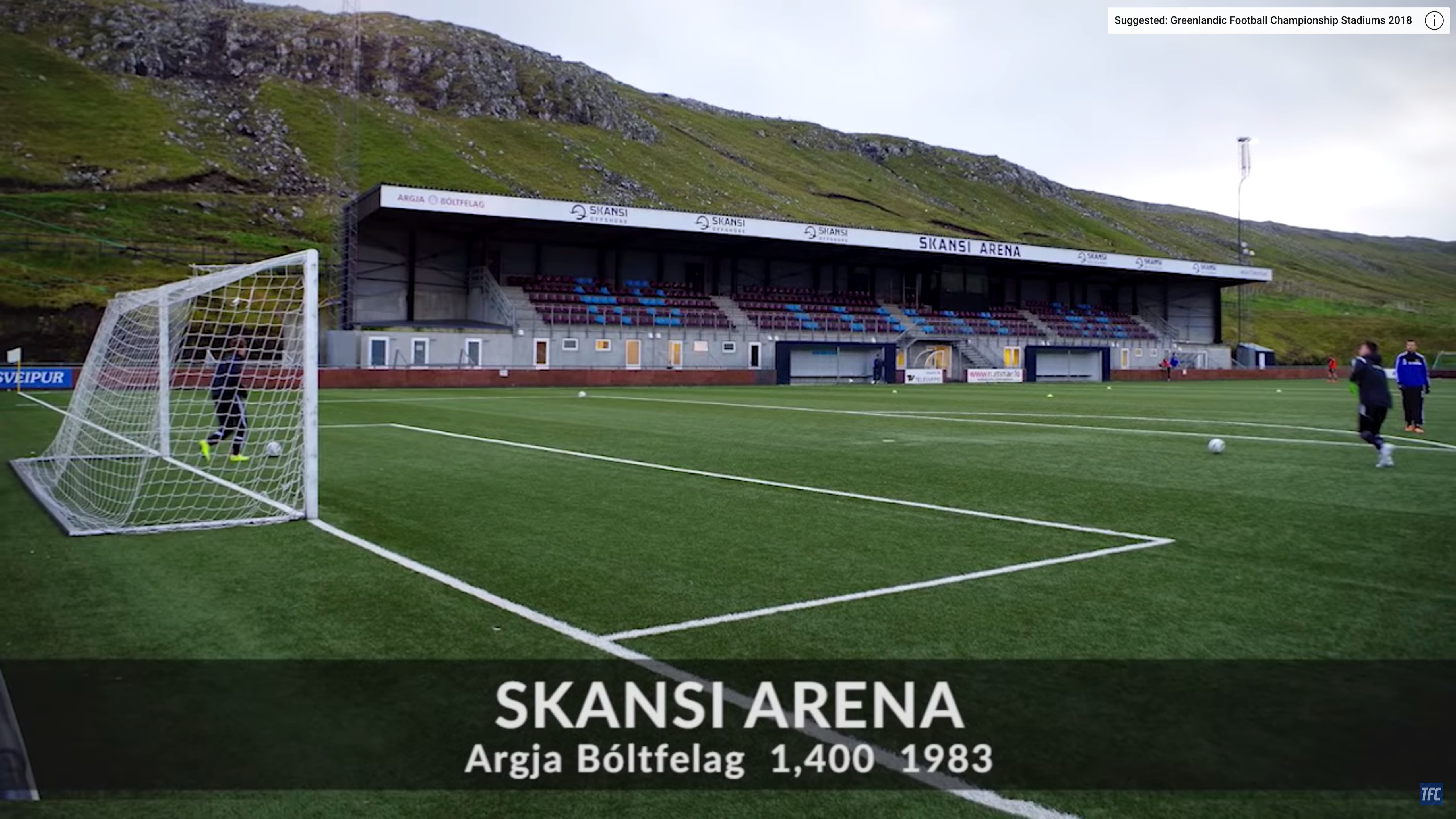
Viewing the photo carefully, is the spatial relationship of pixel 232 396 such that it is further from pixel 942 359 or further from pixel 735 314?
pixel 942 359

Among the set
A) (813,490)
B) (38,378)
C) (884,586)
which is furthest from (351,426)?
(38,378)

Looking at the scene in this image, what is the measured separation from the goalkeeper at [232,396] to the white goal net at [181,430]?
3 centimetres

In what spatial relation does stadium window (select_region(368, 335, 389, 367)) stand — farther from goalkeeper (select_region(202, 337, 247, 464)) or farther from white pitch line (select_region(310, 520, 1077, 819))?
white pitch line (select_region(310, 520, 1077, 819))

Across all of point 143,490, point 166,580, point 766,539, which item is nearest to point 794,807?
point 766,539

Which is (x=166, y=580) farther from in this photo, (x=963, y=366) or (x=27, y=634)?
(x=963, y=366)

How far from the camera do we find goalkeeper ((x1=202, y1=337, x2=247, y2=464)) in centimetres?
1334

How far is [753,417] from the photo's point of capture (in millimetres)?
21781

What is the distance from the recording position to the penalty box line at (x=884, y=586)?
16.8ft

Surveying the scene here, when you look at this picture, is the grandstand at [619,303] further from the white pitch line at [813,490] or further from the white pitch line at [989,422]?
the white pitch line at [813,490]

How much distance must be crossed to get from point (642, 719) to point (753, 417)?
18.0 m

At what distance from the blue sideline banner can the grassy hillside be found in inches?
899

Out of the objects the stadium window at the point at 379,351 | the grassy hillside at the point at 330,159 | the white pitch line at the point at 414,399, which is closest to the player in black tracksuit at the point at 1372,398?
the white pitch line at the point at 414,399
